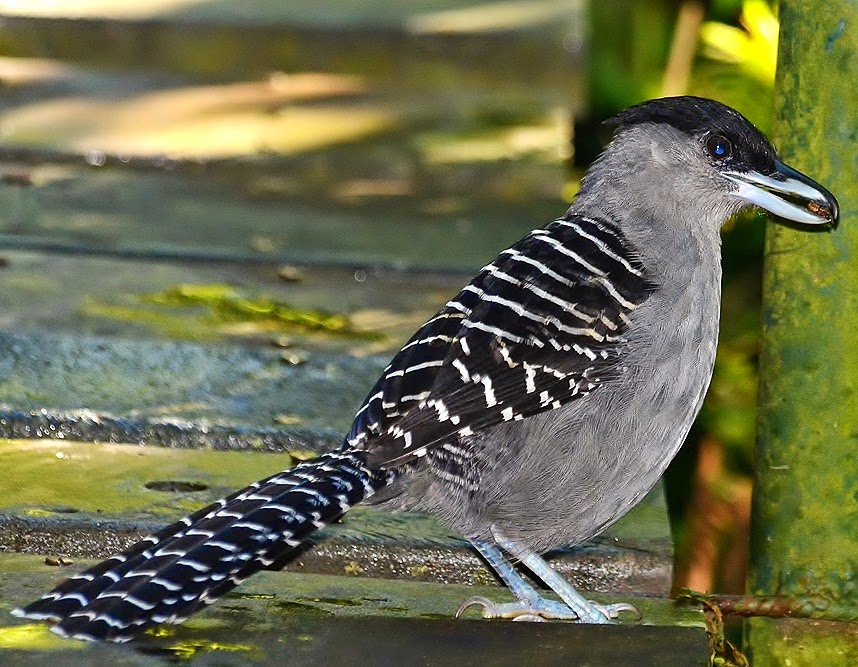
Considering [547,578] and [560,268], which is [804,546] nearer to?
[547,578]

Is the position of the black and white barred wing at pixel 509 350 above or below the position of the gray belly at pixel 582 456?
above

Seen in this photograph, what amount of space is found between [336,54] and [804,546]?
5.36 m

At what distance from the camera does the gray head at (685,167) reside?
13.0 feet

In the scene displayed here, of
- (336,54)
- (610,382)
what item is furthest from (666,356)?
(336,54)

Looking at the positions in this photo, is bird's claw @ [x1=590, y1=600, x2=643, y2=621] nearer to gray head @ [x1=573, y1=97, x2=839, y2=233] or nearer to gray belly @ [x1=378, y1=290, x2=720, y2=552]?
gray belly @ [x1=378, y1=290, x2=720, y2=552]

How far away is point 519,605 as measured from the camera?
372cm

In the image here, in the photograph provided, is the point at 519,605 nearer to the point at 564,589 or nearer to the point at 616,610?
the point at 564,589

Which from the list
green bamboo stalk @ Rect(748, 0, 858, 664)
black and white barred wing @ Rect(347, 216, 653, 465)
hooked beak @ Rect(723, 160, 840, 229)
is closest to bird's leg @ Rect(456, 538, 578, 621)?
black and white barred wing @ Rect(347, 216, 653, 465)

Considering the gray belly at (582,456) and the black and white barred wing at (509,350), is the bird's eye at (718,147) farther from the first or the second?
the gray belly at (582,456)

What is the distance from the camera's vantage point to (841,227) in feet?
11.8

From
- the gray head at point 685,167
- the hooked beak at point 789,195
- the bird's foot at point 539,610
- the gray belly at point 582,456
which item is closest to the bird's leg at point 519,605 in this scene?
the bird's foot at point 539,610

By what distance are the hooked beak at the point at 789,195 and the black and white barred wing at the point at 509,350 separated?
383 mm

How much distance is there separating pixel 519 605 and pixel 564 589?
13 cm

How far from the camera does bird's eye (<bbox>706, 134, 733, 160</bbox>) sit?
3.99m
